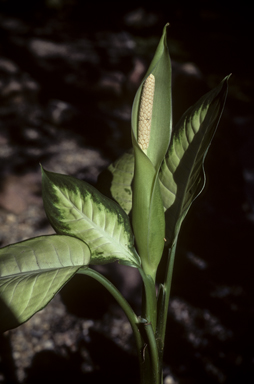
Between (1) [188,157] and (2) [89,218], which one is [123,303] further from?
(1) [188,157]

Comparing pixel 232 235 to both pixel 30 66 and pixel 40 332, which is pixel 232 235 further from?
pixel 30 66

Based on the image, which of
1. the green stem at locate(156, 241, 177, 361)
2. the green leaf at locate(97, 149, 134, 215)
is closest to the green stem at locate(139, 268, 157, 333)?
the green stem at locate(156, 241, 177, 361)

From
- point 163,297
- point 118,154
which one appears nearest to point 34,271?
point 163,297

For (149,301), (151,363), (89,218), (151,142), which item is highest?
(151,142)

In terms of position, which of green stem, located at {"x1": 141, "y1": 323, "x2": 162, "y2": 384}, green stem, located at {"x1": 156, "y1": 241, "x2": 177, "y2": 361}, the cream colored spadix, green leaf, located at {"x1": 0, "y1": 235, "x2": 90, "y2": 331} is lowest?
green stem, located at {"x1": 141, "y1": 323, "x2": 162, "y2": 384}

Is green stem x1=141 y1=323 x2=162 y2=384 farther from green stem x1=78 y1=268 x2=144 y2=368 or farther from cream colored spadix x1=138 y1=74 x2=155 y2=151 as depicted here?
cream colored spadix x1=138 y1=74 x2=155 y2=151
